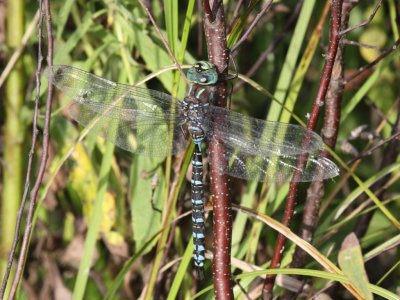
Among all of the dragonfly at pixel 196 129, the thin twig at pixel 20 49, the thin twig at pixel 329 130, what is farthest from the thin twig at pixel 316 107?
the thin twig at pixel 20 49

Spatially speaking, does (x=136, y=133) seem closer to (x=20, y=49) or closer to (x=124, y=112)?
(x=124, y=112)

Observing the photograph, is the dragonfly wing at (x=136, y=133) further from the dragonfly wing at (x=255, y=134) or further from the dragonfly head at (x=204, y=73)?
the dragonfly head at (x=204, y=73)

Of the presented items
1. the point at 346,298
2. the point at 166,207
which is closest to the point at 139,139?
the point at 166,207

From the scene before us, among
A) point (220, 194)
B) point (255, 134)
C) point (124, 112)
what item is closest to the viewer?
point (220, 194)

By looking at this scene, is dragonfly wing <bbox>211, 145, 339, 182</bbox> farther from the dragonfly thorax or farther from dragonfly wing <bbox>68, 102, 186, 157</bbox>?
dragonfly wing <bbox>68, 102, 186, 157</bbox>

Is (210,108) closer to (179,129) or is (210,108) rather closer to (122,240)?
(179,129)

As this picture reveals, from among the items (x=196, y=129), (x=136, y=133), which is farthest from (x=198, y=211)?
(x=136, y=133)
